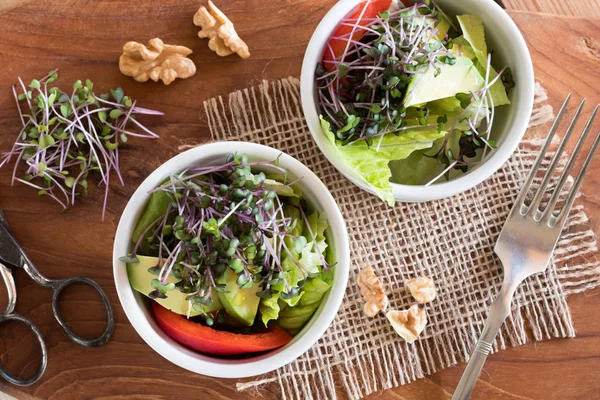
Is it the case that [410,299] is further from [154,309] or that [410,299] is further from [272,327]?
[154,309]

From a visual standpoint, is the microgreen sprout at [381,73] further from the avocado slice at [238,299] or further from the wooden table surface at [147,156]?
the avocado slice at [238,299]

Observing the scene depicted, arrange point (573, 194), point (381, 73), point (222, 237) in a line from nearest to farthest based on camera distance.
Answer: point (222, 237) → point (381, 73) → point (573, 194)

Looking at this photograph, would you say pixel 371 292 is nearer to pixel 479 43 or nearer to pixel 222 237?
pixel 222 237

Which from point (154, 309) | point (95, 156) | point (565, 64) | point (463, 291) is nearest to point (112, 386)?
point (154, 309)

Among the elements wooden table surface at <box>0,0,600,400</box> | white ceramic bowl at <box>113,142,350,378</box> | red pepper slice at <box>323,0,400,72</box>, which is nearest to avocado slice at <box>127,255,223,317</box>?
white ceramic bowl at <box>113,142,350,378</box>

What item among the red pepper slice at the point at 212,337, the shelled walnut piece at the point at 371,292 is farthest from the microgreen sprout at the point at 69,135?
the shelled walnut piece at the point at 371,292

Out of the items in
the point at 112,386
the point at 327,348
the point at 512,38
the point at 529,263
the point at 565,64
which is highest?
the point at 512,38

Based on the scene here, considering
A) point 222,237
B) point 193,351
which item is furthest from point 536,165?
point 193,351
